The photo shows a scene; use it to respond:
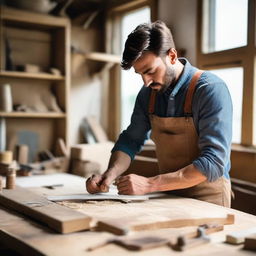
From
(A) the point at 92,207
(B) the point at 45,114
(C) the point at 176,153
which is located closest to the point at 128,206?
(A) the point at 92,207

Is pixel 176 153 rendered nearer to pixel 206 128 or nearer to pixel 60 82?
pixel 206 128

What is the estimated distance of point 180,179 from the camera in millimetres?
1985

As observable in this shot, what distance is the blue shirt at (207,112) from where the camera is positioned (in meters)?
1.94

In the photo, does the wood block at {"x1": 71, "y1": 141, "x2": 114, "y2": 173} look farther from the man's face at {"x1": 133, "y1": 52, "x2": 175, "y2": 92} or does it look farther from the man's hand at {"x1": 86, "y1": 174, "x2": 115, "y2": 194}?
the man's face at {"x1": 133, "y1": 52, "x2": 175, "y2": 92}

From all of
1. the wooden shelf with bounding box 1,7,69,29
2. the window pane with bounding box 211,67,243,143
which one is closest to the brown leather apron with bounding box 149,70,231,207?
the window pane with bounding box 211,67,243,143

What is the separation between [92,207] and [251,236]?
0.79 metres

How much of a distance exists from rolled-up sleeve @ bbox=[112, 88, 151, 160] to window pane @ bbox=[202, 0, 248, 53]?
1431 mm

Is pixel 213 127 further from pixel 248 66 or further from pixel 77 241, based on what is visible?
pixel 248 66

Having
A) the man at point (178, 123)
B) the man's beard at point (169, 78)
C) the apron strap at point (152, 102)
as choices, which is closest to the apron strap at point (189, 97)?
the man at point (178, 123)

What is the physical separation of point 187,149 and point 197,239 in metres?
0.86

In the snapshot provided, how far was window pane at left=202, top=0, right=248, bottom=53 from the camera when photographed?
3.50 metres

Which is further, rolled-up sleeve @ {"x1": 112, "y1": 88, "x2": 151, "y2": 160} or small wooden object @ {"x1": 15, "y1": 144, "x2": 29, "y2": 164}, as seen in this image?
small wooden object @ {"x1": 15, "y1": 144, "x2": 29, "y2": 164}

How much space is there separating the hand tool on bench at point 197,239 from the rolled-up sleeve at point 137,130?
41.2 inches

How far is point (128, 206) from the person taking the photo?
1.91 meters
